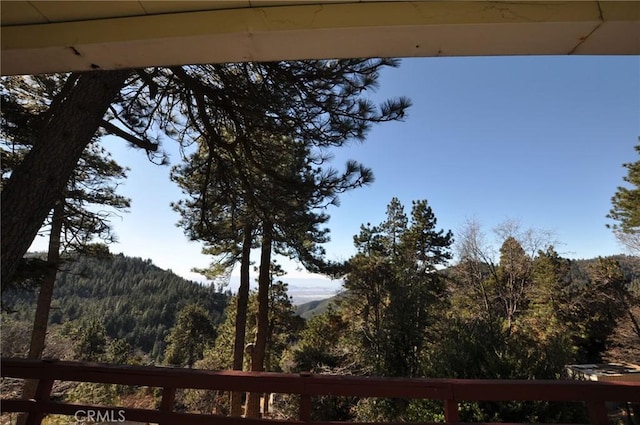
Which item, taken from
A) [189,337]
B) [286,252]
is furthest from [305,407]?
[189,337]

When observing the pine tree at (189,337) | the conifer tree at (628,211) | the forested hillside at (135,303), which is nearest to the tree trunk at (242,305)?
the conifer tree at (628,211)

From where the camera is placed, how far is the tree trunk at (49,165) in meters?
1.88

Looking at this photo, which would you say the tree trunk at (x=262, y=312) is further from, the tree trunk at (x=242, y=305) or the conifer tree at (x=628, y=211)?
the conifer tree at (x=628, y=211)

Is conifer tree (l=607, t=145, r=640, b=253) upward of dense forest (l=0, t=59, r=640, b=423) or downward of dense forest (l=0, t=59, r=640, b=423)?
upward

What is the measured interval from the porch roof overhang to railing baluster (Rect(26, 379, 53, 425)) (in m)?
1.94

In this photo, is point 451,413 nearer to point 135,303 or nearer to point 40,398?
point 40,398

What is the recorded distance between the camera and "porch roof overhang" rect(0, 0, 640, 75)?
1240mm

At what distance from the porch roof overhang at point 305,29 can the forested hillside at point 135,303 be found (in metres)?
31.9

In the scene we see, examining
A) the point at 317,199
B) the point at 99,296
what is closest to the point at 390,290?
the point at 317,199

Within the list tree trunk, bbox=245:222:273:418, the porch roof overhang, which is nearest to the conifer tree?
tree trunk, bbox=245:222:273:418

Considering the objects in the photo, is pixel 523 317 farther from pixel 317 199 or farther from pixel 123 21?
pixel 123 21

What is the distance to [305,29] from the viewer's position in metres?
1.29

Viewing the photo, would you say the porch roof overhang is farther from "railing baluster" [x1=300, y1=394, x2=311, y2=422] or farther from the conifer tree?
the conifer tree

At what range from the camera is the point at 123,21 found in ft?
4.51
